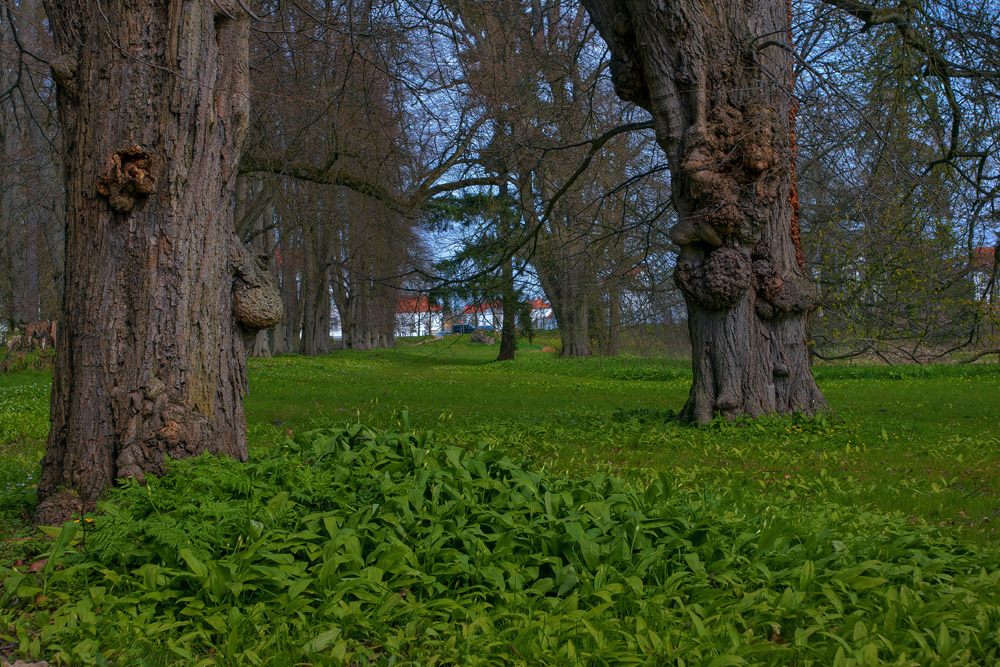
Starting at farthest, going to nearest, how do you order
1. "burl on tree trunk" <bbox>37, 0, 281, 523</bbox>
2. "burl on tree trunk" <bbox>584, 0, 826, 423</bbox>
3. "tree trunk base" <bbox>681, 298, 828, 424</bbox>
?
"tree trunk base" <bbox>681, 298, 828, 424</bbox> → "burl on tree trunk" <bbox>584, 0, 826, 423</bbox> → "burl on tree trunk" <bbox>37, 0, 281, 523</bbox>

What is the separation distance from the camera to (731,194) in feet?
24.4

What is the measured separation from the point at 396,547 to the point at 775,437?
5.10 meters

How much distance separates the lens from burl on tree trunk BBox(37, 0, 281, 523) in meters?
3.88

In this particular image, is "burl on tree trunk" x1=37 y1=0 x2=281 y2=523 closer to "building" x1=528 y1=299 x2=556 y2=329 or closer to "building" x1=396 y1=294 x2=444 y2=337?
"building" x1=396 y1=294 x2=444 y2=337

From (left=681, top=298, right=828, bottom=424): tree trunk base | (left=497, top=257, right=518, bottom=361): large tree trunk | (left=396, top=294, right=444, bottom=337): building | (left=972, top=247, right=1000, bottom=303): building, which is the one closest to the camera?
(left=681, top=298, right=828, bottom=424): tree trunk base

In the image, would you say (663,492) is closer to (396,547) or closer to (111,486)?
(396,547)

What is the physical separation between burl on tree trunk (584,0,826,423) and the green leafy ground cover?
265 centimetres

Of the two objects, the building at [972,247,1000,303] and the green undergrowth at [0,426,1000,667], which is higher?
the building at [972,247,1000,303]

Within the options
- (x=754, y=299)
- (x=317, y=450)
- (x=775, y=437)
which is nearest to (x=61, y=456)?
(x=317, y=450)

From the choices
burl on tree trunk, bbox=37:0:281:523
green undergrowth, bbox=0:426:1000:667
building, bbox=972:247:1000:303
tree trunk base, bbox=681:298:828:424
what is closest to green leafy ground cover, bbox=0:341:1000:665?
green undergrowth, bbox=0:426:1000:667

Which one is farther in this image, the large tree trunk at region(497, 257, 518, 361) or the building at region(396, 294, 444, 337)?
the large tree trunk at region(497, 257, 518, 361)

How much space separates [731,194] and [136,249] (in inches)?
234

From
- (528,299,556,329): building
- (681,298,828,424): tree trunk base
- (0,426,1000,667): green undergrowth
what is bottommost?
(0,426,1000,667): green undergrowth

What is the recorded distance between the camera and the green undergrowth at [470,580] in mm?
2555
